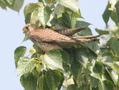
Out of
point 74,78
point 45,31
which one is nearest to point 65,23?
point 45,31

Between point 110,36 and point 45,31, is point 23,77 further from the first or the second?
point 110,36

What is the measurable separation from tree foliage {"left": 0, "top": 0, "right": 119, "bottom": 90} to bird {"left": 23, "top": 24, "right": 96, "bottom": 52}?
0.02 meters

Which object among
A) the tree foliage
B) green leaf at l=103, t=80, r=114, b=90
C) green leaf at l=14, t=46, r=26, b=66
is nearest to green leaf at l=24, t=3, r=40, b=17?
the tree foliage

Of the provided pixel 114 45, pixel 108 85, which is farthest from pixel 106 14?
pixel 108 85

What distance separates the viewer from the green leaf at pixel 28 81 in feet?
5.59

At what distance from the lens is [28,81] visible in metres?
1.71

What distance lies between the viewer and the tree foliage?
165 centimetres

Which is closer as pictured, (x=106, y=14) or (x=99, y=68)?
(x=99, y=68)

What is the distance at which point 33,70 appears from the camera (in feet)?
5.56

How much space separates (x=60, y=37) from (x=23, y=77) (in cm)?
20

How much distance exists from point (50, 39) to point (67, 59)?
0.10 m

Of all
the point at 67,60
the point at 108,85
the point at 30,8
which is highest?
the point at 30,8

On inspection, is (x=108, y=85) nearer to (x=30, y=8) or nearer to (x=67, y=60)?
(x=67, y=60)

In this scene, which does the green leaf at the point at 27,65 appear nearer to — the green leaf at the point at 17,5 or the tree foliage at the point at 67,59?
the tree foliage at the point at 67,59
